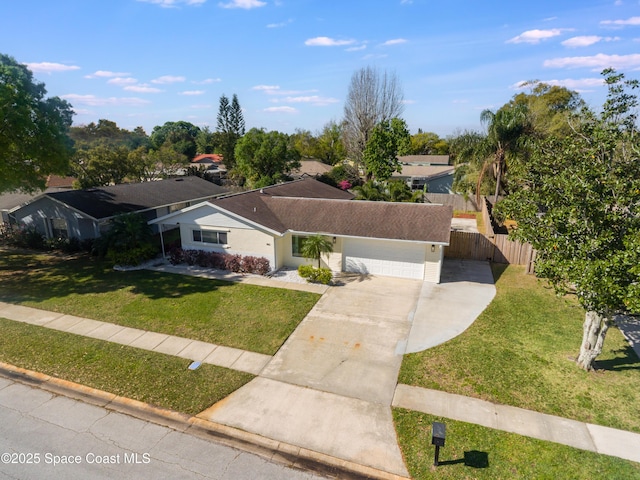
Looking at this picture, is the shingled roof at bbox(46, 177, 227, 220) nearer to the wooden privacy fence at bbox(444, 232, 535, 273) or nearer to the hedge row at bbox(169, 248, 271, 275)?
the hedge row at bbox(169, 248, 271, 275)

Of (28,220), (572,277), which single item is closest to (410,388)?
(572,277)

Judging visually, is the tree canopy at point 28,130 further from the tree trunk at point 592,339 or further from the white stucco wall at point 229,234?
the tree trunk at point 592,339

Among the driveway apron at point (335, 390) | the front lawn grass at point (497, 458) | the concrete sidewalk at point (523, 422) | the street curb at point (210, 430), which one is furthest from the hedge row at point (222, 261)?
the front lawn grass at point (497, 458)

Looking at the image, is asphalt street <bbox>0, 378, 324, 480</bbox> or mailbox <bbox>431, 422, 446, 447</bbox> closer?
mailbox <bbox>431, 422, 446, 447</bbox>

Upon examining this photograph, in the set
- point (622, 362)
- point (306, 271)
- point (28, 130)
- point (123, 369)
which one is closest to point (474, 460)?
point (622, 362)

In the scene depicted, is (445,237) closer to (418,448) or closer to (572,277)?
(572,277)

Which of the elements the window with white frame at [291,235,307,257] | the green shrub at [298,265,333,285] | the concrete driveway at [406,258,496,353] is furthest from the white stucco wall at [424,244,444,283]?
the window with white frame at [291,235,307,257]
